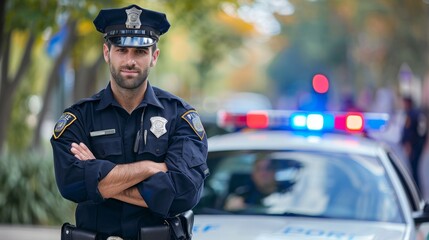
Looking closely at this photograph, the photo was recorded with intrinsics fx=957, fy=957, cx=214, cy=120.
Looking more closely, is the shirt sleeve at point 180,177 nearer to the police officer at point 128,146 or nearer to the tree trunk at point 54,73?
the police officer at point 128,146

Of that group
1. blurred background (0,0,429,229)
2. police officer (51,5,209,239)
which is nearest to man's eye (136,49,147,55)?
police officer (51,5,209,239)

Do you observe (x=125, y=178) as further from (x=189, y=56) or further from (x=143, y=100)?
(x=189, y=56)

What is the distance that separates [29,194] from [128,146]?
753 cm

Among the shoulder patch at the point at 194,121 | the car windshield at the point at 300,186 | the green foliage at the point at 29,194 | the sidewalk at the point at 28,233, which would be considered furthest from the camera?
the green foliage at the point at 29,194

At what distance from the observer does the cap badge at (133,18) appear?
3783mm

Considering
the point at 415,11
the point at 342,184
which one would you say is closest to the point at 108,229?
the point at 342,184

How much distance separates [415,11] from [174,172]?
106 ft

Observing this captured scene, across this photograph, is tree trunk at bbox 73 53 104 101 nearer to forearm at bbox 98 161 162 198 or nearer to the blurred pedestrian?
the blurred pedestrian

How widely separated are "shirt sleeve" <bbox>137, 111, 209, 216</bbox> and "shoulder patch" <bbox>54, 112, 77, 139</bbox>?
39 centimetres

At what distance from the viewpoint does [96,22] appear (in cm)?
387

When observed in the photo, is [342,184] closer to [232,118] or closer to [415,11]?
[232,118]

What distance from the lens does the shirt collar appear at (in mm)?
3787

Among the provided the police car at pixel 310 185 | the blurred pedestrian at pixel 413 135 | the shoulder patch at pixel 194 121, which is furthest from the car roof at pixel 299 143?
the blurred pedestrian at pixel 413 135

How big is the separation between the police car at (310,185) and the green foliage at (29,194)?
4989 millimetres
